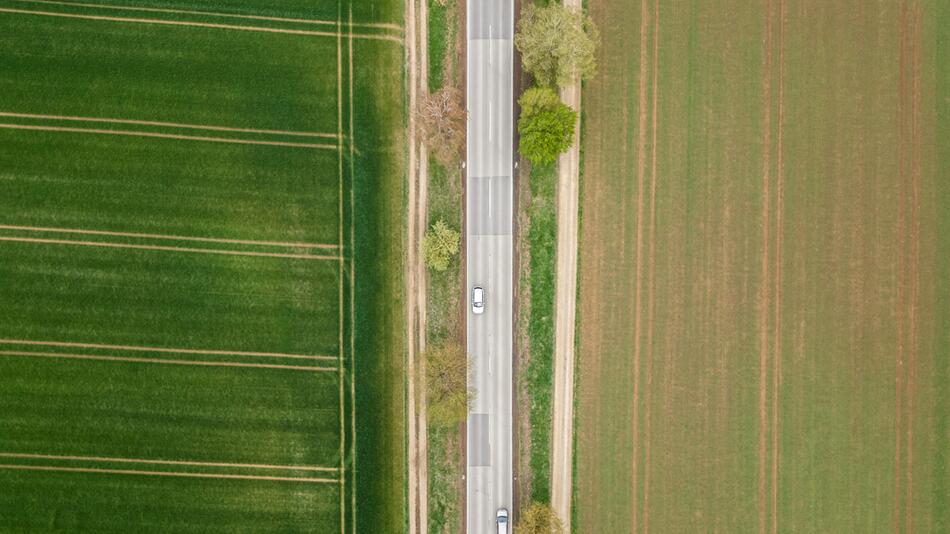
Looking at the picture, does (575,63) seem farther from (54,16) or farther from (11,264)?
(11,264)

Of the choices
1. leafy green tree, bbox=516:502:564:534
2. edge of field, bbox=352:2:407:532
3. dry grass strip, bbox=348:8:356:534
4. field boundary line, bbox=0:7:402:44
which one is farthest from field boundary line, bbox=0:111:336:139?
leafy green tree, bbox=516:502:564:534

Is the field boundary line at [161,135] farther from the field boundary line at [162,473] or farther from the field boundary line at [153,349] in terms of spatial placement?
the field boundary line at [162,473]

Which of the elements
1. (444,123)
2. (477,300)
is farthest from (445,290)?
(444,123)

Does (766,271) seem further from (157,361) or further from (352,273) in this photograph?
(157,361)

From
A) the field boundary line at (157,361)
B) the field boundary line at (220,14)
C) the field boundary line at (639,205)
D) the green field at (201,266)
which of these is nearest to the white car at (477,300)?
the green field at (201,266)

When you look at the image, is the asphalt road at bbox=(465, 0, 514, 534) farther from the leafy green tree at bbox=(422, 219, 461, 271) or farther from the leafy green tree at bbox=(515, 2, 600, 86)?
the leafy green tree at bbox=(515, 2, 600, 86)

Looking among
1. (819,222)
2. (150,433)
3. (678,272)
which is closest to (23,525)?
(150,433)

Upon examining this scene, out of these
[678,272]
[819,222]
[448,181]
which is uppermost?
[448,181]
